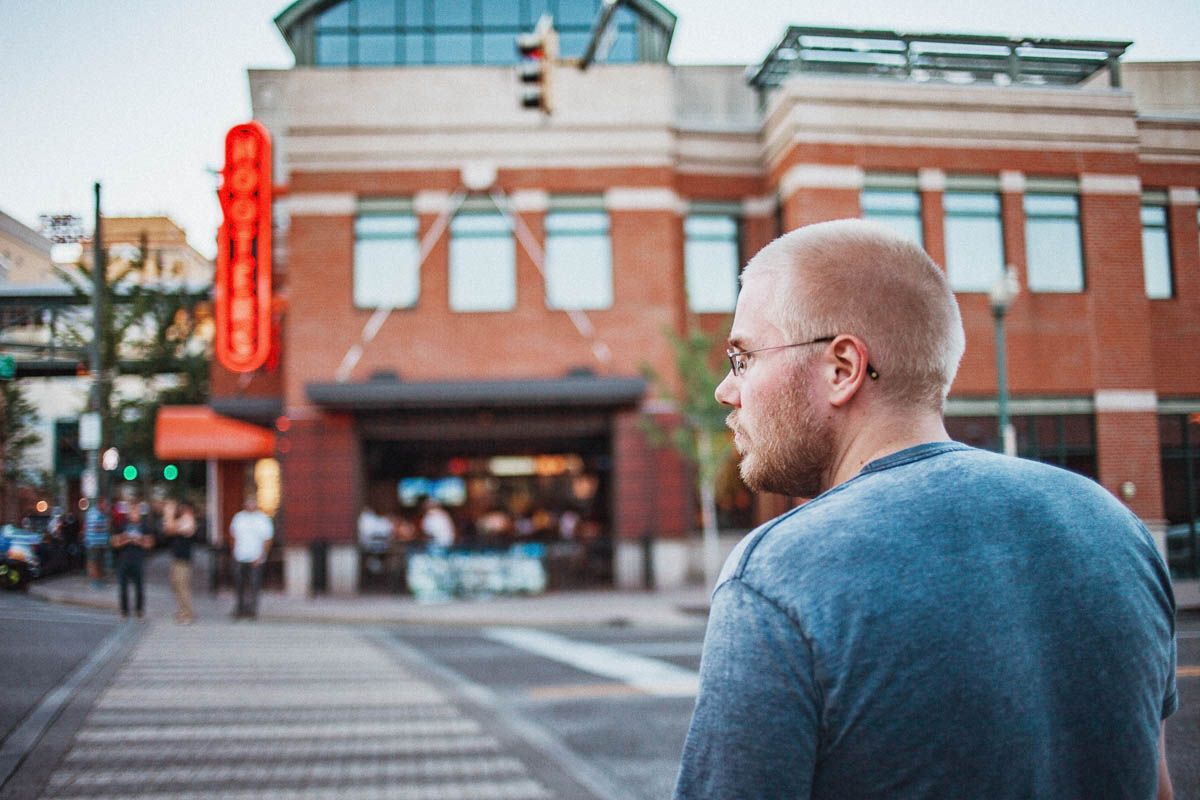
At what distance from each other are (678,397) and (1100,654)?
1748cm

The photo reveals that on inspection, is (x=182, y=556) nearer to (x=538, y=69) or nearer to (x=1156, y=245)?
(x=538, y=69)

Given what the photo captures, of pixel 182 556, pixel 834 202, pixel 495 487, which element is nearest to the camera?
pixel 834 202

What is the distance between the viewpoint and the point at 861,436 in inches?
64.6

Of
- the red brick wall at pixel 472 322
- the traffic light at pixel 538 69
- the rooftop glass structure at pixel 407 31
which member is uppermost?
the rooftop glass structure at pixel 407 31

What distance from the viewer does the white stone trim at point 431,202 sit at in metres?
19.8

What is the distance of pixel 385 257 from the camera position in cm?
1980

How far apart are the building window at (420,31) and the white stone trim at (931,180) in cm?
1645

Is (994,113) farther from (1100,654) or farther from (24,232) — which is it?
(24,232)

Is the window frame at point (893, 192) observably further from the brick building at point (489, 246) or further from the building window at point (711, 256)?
the building window at point (711, 256)

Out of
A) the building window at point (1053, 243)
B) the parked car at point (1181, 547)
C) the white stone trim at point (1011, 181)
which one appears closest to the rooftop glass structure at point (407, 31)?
the white stone trim at point (1011, 181)

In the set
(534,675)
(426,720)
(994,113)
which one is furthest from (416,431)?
(994,113)

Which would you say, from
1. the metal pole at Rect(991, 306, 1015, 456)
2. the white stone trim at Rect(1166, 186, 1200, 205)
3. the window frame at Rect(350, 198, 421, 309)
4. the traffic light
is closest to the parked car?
the white stone trim at Rect(1166, 186, 1200, 205)

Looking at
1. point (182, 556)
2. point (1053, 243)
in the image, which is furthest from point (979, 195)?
point (182, 556)

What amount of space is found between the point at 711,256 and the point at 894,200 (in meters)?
14.9
